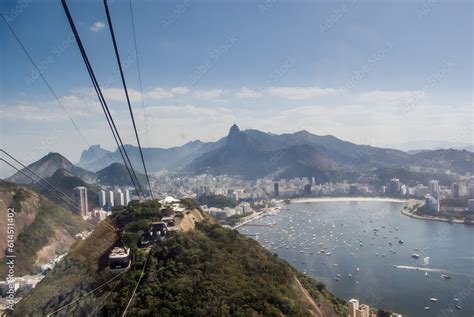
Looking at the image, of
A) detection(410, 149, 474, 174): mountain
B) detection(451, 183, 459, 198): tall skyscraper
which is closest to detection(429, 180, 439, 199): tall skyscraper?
detection(451, 183, 459, 198): tall skyscraper

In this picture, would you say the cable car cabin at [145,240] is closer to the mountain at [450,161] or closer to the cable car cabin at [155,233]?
the cable car cabin at [155,233]

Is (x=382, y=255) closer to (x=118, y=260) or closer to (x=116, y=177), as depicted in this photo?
(x=118, y=260)

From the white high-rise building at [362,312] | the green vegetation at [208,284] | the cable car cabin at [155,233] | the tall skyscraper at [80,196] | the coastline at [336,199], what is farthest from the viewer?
the coastline at [336,199]

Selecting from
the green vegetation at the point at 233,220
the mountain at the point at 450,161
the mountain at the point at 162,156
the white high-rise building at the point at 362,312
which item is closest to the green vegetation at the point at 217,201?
the green vegetation at the point at 233,220

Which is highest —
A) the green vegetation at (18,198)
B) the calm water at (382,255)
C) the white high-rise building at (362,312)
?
the green vegetation at (18,198)

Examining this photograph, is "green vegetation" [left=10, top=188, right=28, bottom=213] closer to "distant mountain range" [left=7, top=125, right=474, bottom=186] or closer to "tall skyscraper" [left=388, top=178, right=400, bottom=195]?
"distant mountain range" [left=7, top=125, right=474, bottom=186]

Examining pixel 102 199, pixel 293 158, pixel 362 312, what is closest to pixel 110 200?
pixel 102 199

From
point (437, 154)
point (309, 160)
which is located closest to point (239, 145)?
point (309, 160)
